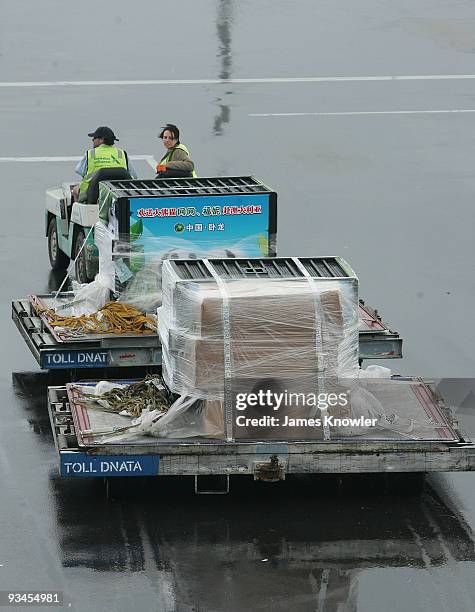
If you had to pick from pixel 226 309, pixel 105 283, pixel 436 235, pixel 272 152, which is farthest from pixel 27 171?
pixel 226 309

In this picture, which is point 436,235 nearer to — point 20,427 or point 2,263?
point 2,263

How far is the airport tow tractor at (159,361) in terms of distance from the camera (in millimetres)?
12188

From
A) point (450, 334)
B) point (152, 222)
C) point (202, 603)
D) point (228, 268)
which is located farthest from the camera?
point (450, 334)

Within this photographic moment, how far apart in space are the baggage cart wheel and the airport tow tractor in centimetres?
56

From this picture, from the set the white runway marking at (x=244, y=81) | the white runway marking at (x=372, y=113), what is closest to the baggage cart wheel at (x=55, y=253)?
the white runway marking at (x=372, y=113)

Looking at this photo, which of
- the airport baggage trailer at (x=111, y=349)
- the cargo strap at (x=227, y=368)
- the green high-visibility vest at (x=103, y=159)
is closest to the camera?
the cargo strap at (x=227, y=368)

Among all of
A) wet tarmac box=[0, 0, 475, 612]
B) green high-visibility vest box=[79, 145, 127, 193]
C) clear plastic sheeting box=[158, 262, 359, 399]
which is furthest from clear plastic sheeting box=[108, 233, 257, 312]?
clear plastic sheeting box=[158, 262, 359, 399]

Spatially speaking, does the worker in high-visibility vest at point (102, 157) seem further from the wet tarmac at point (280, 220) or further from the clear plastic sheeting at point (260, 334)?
the clear plastic sheeting at point (260, 334)

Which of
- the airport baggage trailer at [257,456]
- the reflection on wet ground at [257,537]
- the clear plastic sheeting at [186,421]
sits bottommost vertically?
the reflection on wet ground at [257,537]

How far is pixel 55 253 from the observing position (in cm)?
1959

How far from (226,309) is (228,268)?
882 millimetres

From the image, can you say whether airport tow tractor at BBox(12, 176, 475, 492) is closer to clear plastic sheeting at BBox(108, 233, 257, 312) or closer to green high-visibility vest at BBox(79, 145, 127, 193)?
clear plastic sheeting at BBox(108, 233, 257, 312)

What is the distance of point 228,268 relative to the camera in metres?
13.2

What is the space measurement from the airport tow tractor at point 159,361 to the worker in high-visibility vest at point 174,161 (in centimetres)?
94
